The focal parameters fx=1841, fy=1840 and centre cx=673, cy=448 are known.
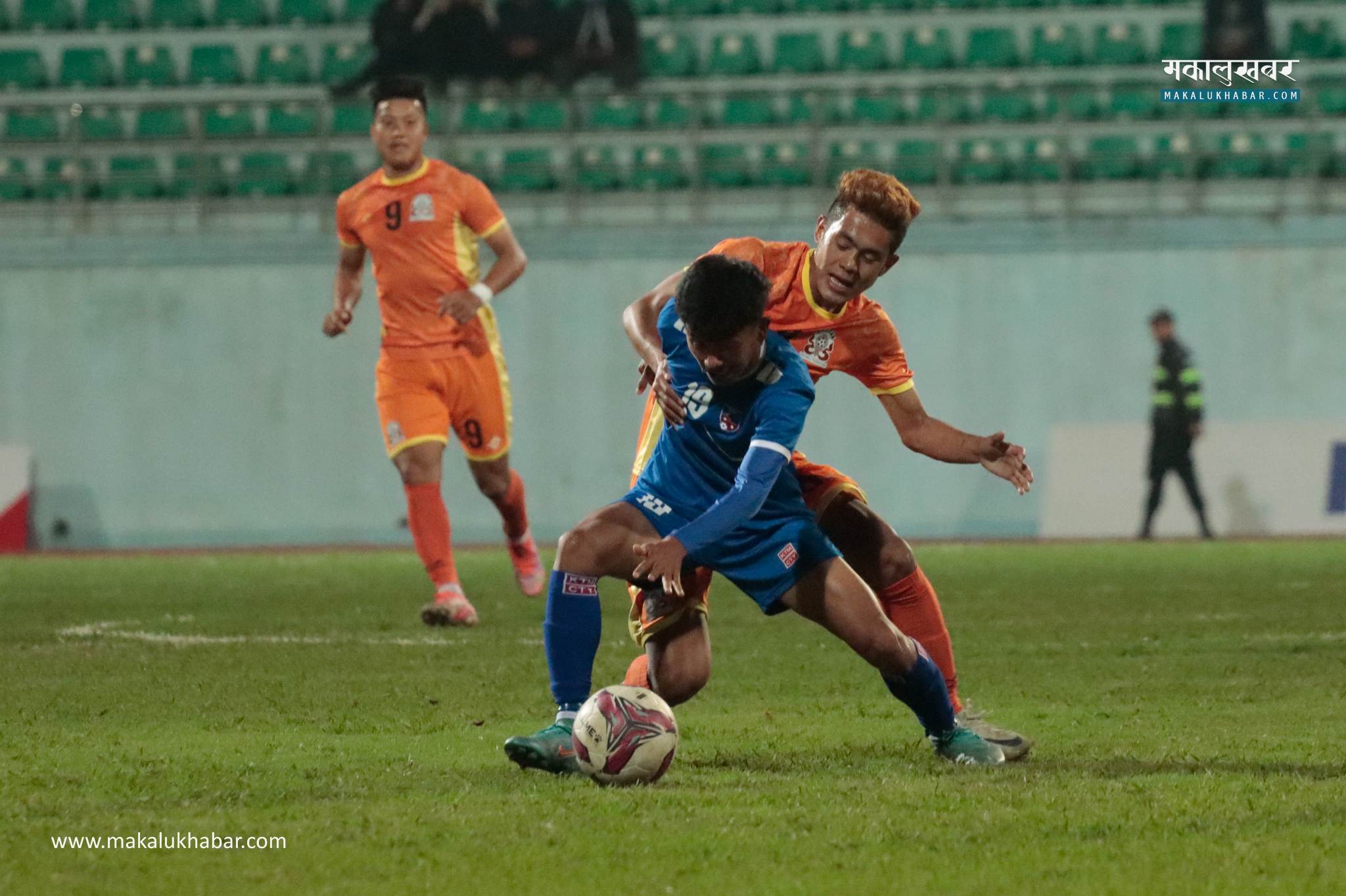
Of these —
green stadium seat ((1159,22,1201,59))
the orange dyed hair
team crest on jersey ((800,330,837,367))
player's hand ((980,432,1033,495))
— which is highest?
green stadium seat ((1159,22,1201,59))

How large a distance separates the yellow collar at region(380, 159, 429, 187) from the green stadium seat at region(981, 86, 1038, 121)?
9.88 meters

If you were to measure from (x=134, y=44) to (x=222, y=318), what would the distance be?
13.3 feet

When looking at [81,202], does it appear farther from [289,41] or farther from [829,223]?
[829,223]

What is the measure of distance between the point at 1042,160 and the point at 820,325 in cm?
1308

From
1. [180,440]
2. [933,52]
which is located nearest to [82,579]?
[180,440]

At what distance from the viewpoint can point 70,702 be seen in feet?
18.2

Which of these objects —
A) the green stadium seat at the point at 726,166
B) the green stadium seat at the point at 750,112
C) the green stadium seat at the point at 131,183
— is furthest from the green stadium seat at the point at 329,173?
the green stadium seat at the point at 750,112

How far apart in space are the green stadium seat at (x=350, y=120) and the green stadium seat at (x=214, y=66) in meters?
1.47

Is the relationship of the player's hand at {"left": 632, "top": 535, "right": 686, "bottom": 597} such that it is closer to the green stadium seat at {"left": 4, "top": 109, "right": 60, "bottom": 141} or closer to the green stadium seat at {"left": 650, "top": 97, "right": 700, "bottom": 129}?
the green stadium seat at {"left": 650, "top": 97, "right": 700, "bottom": 129}

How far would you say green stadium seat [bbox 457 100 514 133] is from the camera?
18.0 m

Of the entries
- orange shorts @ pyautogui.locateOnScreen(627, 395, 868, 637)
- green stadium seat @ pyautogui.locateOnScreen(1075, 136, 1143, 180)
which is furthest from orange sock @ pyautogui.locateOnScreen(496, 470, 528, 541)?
green stadium seat @ pyautogui.locateOnScreen(1075, 136, 1143, 180)

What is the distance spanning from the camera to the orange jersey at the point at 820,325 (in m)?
4.89

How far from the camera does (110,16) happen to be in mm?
19781

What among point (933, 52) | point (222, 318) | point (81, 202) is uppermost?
point (933, 52)
